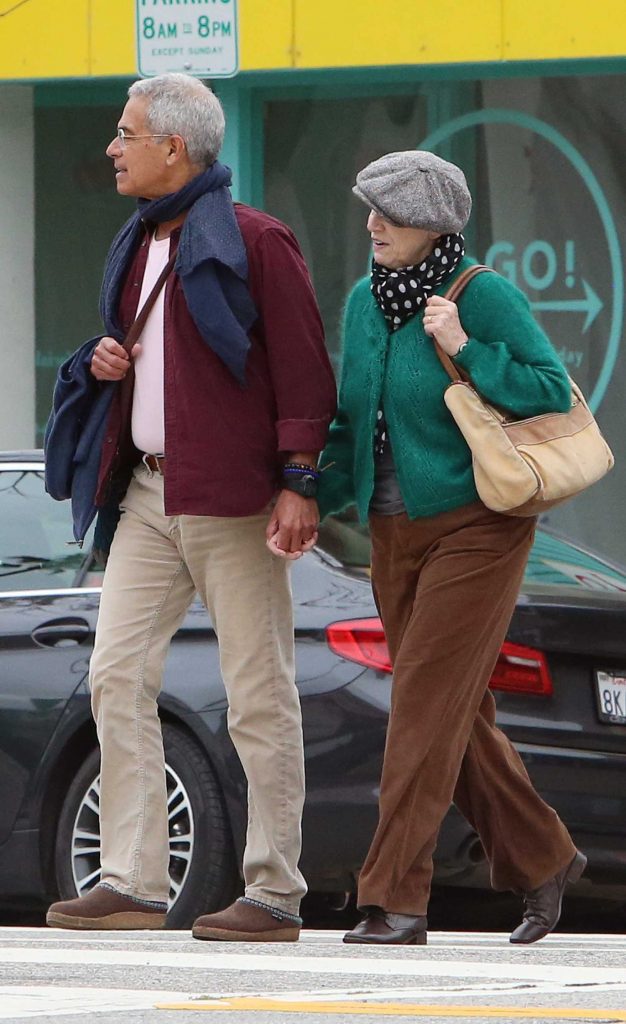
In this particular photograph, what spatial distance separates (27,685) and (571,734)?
5.46 feet

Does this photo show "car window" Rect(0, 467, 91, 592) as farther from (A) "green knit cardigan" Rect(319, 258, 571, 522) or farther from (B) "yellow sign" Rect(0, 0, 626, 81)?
(B) "yellow sign" Rect(0, 0, 626, 81)

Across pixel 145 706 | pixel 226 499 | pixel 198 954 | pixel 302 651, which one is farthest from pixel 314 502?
pixel 302 651

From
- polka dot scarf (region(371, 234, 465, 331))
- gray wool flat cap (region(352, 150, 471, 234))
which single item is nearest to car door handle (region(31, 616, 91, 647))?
polka dot scarf (region(371, 234, 465, 331))

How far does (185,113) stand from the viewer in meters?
5.27

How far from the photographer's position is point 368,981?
14.4 feet

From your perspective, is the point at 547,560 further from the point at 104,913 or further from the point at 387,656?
the point at 104,913

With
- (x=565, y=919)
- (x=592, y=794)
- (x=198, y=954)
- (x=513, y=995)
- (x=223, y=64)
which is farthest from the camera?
(x=223, y=64)

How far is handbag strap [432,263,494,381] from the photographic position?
5.02m

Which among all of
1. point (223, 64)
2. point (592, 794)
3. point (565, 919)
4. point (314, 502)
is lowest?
point (565, 919)

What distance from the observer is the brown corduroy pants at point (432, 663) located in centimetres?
499

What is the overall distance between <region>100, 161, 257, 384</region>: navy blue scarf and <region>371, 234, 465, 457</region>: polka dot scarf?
0.99 ft

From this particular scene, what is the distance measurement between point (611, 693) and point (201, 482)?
194 centimetres

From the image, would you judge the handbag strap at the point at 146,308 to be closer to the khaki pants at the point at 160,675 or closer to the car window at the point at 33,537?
the khaki pants at the point at 160,675

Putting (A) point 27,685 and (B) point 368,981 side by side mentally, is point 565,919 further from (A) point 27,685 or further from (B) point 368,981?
(B) point 368,981
